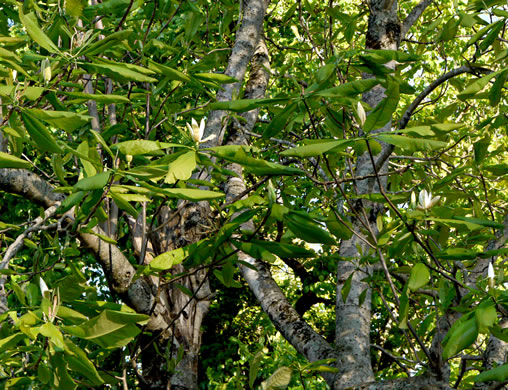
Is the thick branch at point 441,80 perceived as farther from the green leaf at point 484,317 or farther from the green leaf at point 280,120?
the green leaf at point 484,317

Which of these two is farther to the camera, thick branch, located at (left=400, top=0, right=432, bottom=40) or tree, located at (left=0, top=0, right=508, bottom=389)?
thick branch, located at (left=400, top=0, right=432, bottom=40)

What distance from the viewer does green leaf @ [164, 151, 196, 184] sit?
1622 mm

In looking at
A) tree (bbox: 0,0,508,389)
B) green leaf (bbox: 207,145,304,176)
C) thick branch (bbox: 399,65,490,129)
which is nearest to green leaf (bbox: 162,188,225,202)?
tree (bbox: 0,0,508,389)

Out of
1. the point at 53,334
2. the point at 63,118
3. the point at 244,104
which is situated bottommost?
the point at 53,334

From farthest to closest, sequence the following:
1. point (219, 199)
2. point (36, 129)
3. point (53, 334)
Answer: point (219, 199), point (36, 129), point (53, 334)

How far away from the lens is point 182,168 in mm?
1651

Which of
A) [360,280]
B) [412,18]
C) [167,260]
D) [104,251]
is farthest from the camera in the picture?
[412,18]

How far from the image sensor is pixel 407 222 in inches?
81.9

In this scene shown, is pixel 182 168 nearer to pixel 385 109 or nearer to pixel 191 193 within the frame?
pixel 191 193

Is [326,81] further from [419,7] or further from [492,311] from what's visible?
[419,7]

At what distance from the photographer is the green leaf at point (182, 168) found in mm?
1622

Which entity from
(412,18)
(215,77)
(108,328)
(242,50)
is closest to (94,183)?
(108,328)

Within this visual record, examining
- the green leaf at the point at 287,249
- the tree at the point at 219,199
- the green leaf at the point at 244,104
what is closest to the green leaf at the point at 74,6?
the tree at the point at 219,199

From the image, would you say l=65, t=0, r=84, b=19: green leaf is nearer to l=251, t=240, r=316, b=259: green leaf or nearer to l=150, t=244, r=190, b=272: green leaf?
l=150, t=244, r=190, b=272: green leaf
